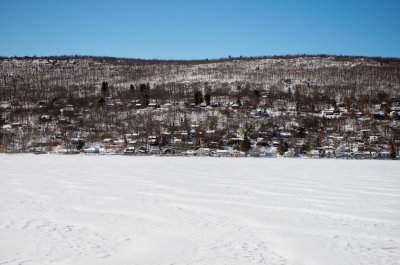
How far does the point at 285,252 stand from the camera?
15.0 ft

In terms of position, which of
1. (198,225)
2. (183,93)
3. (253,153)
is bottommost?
(253,153)

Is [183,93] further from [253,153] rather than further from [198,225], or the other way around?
[198,225]

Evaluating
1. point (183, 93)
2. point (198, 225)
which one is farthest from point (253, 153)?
point (183, 93)

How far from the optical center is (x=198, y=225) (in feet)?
19.5

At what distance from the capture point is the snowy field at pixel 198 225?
4434 millimetres

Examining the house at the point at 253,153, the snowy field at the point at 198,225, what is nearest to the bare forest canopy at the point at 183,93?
the house at the point at 253,153

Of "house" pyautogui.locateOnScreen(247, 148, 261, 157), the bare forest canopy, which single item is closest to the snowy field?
"house" pyautogui.locateOnScreen(247, 148, 261, 157)

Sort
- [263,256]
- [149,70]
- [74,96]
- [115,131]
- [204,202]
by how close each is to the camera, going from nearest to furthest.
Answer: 1. [263,256]
2. [204,202]
3. [115,131]
4. [74,96]
5. [149,70]

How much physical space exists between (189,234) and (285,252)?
1.47m

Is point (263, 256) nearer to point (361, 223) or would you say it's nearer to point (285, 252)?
point (285, 252)

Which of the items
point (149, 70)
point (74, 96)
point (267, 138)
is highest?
point (149, 70)

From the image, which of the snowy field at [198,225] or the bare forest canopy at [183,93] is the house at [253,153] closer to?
the bare forest canopy at [183,93]

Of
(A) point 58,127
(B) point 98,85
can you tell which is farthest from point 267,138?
(B) point 98,85

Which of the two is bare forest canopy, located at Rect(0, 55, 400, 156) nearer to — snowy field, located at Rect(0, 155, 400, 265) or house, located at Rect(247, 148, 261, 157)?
house, located at Rect(247, 148, 261, 157)
